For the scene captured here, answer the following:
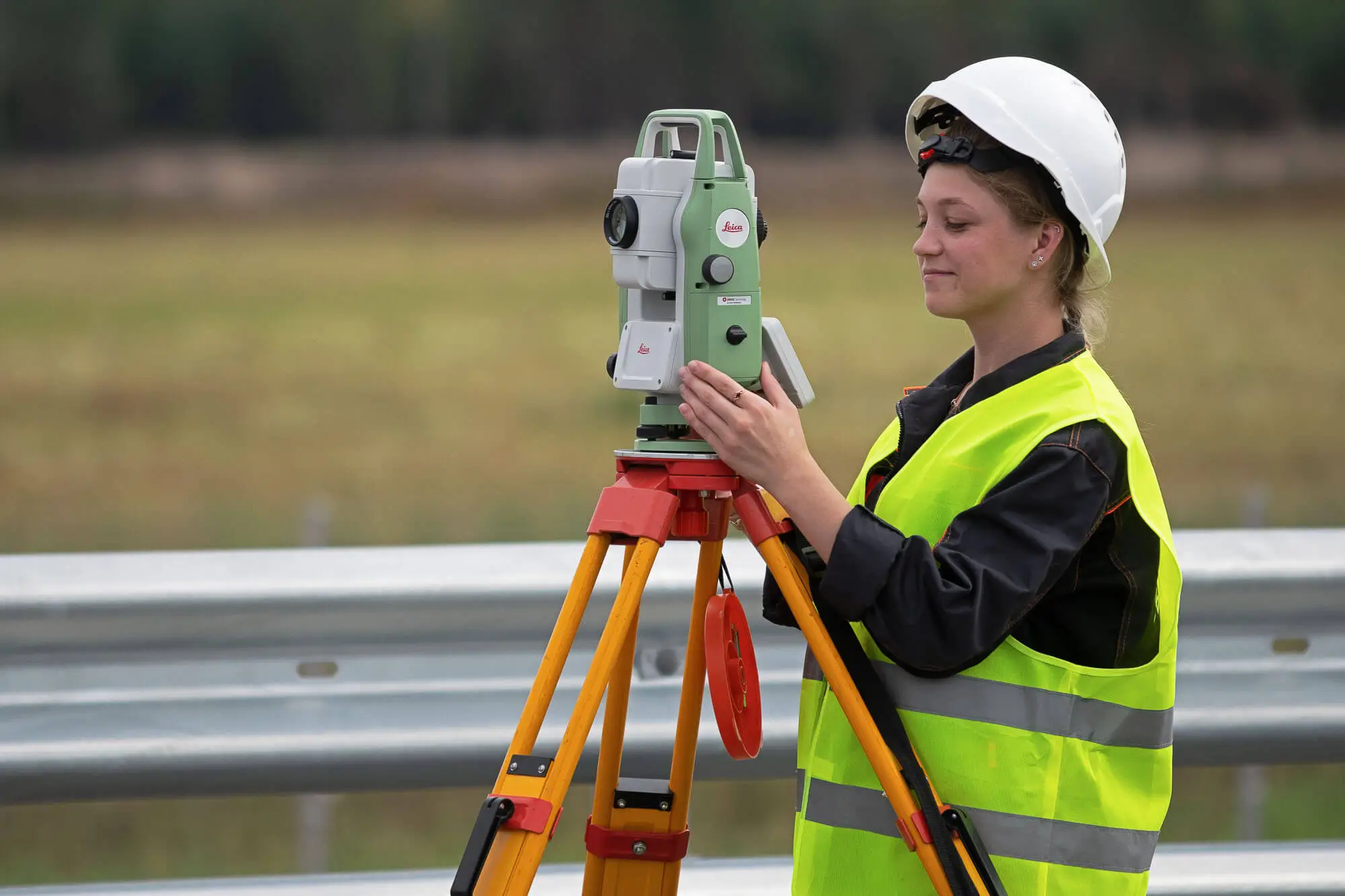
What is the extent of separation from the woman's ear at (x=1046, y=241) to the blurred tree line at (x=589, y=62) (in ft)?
53.0

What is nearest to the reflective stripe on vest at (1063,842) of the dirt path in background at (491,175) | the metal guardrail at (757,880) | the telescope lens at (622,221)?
the telescope lens at (622,221)

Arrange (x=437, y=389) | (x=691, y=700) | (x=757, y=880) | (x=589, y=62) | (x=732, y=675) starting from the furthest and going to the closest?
(x=589, y=62), (x=437, y=389), (x=757, y=880), (x=691, y=700), (x=732, y=675)

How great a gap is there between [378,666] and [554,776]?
930 millimetres

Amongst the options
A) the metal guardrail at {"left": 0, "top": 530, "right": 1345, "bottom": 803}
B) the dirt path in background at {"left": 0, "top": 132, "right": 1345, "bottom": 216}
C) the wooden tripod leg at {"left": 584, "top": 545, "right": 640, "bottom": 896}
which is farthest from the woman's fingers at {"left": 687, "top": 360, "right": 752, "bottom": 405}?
the dirt path in background at {"left": 0, "top": 132, "right": 1345, "bottom": 216}

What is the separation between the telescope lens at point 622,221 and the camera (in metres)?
1.96

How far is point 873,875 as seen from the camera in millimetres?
2018

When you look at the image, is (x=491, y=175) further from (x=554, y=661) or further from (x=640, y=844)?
(x=554, y=661)

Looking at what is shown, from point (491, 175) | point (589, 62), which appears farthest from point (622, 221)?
point (589, 62)

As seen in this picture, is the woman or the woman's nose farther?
the woman's nose

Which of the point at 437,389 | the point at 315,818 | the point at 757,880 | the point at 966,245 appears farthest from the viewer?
the point at 437,389

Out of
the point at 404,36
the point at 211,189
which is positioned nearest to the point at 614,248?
the point at 211,189

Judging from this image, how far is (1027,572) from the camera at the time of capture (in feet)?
5.87

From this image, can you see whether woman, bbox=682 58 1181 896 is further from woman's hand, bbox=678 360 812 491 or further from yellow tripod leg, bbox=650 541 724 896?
yellow tripod leg, bbox=650 541 724 896

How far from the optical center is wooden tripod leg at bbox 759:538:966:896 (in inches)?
75.2
